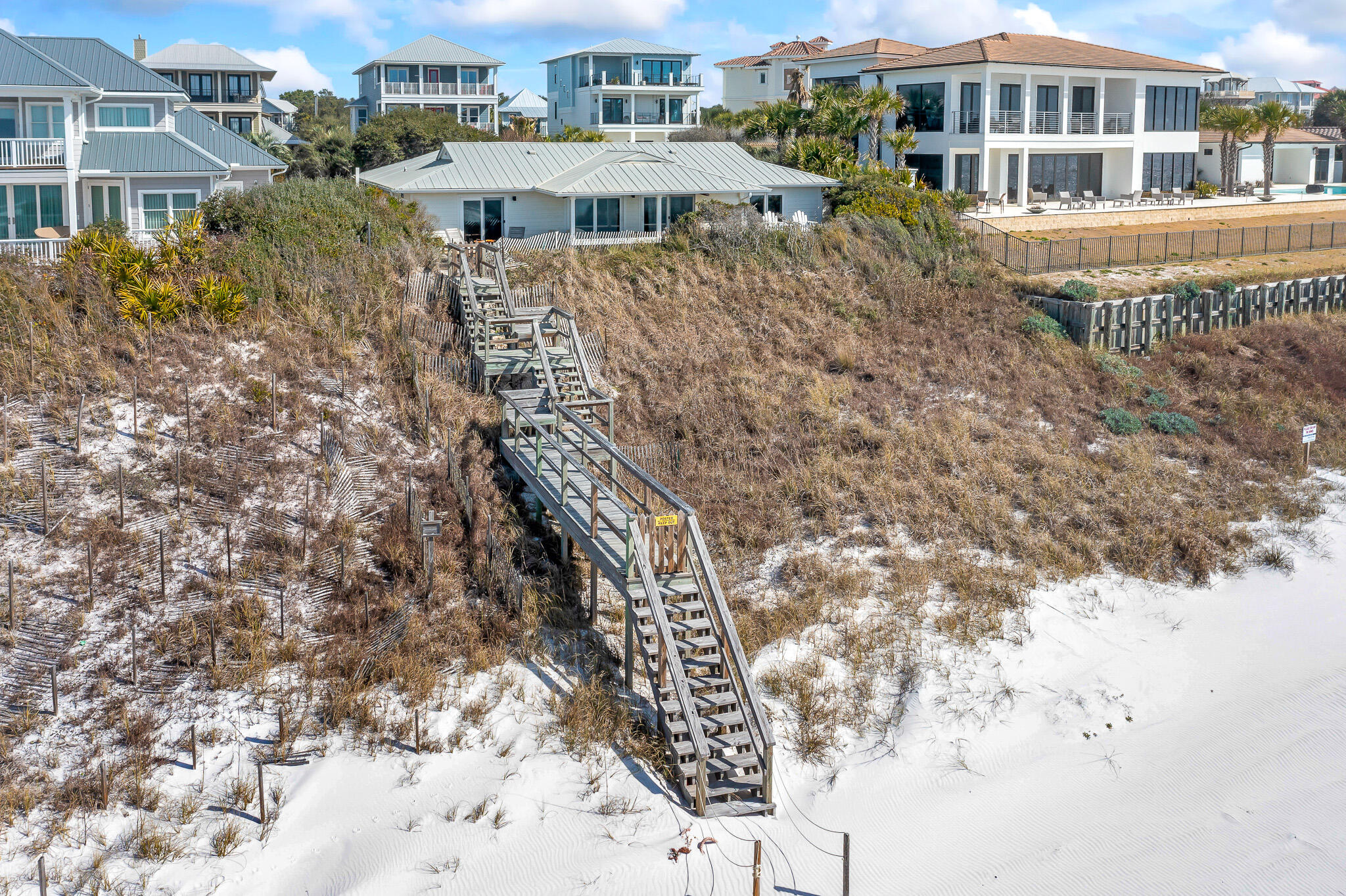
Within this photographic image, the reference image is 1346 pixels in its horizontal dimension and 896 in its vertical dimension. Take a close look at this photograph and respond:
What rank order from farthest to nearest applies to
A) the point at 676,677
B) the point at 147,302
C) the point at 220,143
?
the point at 220,143 → the point at 147,302 → the point at 676,677

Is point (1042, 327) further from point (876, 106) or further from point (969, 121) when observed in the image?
point (969, 121)

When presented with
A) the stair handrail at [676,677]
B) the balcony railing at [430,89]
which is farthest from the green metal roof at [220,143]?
the balcony railing at [430,89]

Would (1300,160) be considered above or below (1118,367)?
above

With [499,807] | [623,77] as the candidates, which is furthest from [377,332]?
[623,77]

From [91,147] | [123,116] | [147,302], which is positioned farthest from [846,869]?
[123,116]

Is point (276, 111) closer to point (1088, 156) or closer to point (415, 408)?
point (1088, 156)

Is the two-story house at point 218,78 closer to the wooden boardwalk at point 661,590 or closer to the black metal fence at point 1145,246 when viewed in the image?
the black metal fence at point 1145,246
